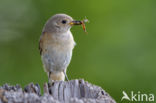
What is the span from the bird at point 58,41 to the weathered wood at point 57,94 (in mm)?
3055

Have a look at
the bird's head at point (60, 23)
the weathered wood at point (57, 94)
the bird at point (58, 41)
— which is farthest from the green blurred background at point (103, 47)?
the weathered wood at point (57, 94)

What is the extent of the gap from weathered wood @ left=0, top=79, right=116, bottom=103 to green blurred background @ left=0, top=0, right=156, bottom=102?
3.49m

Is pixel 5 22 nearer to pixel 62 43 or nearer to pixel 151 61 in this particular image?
pixel 62 43

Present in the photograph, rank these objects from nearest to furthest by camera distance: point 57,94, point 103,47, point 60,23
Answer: point 57,94
point 60,23
point 103,47

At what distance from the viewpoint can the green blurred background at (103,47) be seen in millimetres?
9305

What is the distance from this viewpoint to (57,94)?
17.9 ft

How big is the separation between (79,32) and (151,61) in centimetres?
172

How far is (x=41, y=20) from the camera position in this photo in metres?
10.1

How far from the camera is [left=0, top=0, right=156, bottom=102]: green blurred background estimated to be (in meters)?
9.30

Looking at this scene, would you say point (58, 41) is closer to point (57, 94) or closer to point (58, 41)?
point (58, 41)

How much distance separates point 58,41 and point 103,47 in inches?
49.3

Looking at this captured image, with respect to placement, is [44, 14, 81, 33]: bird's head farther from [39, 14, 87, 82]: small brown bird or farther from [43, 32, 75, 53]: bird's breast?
[43, 32, 75, 53]: bird's breast

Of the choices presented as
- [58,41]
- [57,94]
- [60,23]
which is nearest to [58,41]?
[58,41]

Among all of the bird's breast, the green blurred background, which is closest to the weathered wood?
the bird's breast
